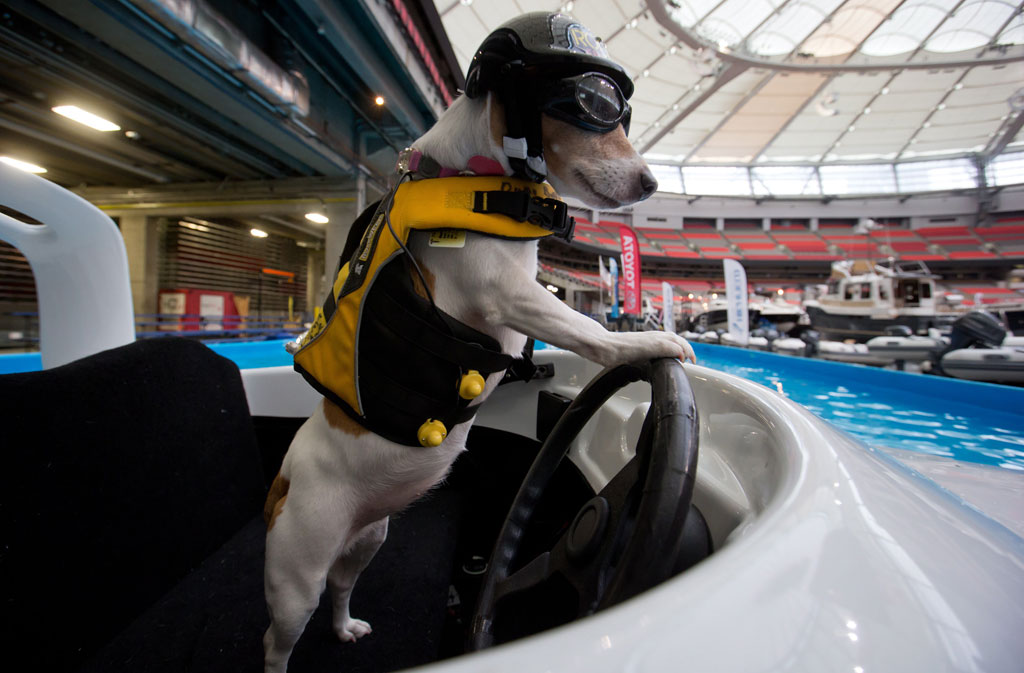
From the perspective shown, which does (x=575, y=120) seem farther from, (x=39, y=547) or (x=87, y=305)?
(x=87, y=305)

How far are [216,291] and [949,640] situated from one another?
41.4 ft

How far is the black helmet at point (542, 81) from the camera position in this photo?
0.78 metres

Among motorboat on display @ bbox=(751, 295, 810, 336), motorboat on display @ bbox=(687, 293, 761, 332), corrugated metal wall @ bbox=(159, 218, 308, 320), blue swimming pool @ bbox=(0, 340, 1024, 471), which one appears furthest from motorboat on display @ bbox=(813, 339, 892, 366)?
corrugated metal wall @ bbox=(159, 218, 308, 320)

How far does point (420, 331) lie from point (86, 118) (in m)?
7.38

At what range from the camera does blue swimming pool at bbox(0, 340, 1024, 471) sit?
196 cm

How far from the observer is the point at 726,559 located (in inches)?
10.5

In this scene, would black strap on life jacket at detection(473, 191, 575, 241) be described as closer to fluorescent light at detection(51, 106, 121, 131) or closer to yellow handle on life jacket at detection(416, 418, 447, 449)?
yellow handle on life jacket at detection(416, 418, 447, 449)

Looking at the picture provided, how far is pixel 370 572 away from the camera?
51.6 inches

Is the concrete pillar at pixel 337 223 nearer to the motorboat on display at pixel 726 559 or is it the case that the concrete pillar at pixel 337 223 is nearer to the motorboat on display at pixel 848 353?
the motorboat on display at pixel 726 559

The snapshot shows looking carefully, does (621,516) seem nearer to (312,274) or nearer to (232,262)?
(232,262)

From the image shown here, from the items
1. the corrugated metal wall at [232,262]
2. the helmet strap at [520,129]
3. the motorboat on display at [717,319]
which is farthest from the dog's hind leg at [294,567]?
the motorboat on display at [717,319]

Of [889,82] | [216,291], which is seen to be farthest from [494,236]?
[889,82]

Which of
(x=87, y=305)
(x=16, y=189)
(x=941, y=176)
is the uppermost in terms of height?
(x=941, y=176)

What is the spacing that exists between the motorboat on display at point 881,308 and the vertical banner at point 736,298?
12.0 ft
